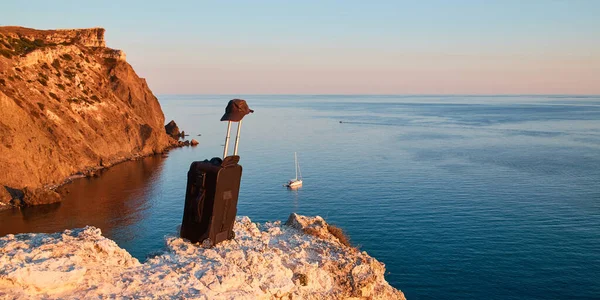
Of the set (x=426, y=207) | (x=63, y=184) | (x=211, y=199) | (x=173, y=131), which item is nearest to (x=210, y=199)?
(x=211, y=199)

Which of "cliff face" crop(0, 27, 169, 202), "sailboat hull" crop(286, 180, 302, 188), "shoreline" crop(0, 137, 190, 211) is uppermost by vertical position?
"cliff face" crop(0, 27, 169, 202)

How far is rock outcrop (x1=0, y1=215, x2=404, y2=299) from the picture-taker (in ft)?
31.8

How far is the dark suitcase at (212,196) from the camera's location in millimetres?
13055

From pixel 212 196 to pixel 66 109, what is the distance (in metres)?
78.1

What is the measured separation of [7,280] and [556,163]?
89.4 m

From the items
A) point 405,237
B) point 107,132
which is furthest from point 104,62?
point 405,237

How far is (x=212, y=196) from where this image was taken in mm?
13039

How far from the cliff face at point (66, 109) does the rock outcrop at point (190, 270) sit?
50703mm

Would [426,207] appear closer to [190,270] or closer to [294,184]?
[294,184]

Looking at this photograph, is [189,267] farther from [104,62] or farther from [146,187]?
[104,62]

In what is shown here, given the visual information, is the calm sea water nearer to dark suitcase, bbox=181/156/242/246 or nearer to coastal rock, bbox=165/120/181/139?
coastal rock, bbox=165/120/181/139

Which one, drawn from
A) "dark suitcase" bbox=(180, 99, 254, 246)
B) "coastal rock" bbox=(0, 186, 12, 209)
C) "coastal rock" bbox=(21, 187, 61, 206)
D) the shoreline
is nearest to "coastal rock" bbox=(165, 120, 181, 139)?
the shoreline

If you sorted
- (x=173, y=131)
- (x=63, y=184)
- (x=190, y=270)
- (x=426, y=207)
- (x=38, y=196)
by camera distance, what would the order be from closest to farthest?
(x=190, y=270) < (x=38, y=196) < (x=426, y=207) < (x=63, y=184) < (x=173, y=131)

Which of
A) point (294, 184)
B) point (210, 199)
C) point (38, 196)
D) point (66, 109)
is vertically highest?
point (210, 199)
